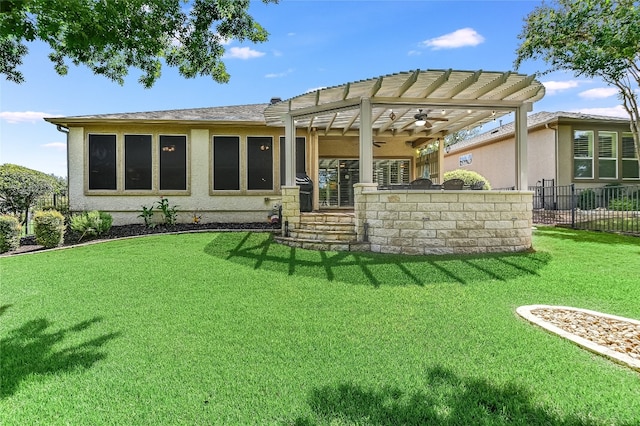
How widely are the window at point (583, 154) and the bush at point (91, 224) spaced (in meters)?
18.6

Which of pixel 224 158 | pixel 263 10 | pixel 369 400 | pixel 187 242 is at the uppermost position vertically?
pixel 263 10

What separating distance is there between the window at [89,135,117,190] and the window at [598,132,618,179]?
66.7ft

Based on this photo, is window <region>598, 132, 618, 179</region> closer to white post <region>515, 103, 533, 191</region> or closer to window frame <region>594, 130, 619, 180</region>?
window frame <region>594, 130, 619, 180</region>

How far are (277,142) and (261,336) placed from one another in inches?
379

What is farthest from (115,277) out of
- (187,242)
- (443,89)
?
(443,89)

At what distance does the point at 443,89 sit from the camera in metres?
7.21

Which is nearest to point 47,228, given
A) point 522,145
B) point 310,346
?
point 310,346

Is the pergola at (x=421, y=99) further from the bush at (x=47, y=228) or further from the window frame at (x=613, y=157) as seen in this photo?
the window frame at (x=613, y=157)

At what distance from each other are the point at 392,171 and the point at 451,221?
7.77 m

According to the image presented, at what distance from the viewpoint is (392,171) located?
47.7 ft

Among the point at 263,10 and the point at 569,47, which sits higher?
the point at 569,47

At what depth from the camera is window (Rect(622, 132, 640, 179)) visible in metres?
15.4

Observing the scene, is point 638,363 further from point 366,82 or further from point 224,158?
point 224,158

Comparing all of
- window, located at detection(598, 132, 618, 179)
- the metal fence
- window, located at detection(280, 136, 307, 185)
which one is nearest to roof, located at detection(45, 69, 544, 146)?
window, located at detection(280, 136, 307, 185)
